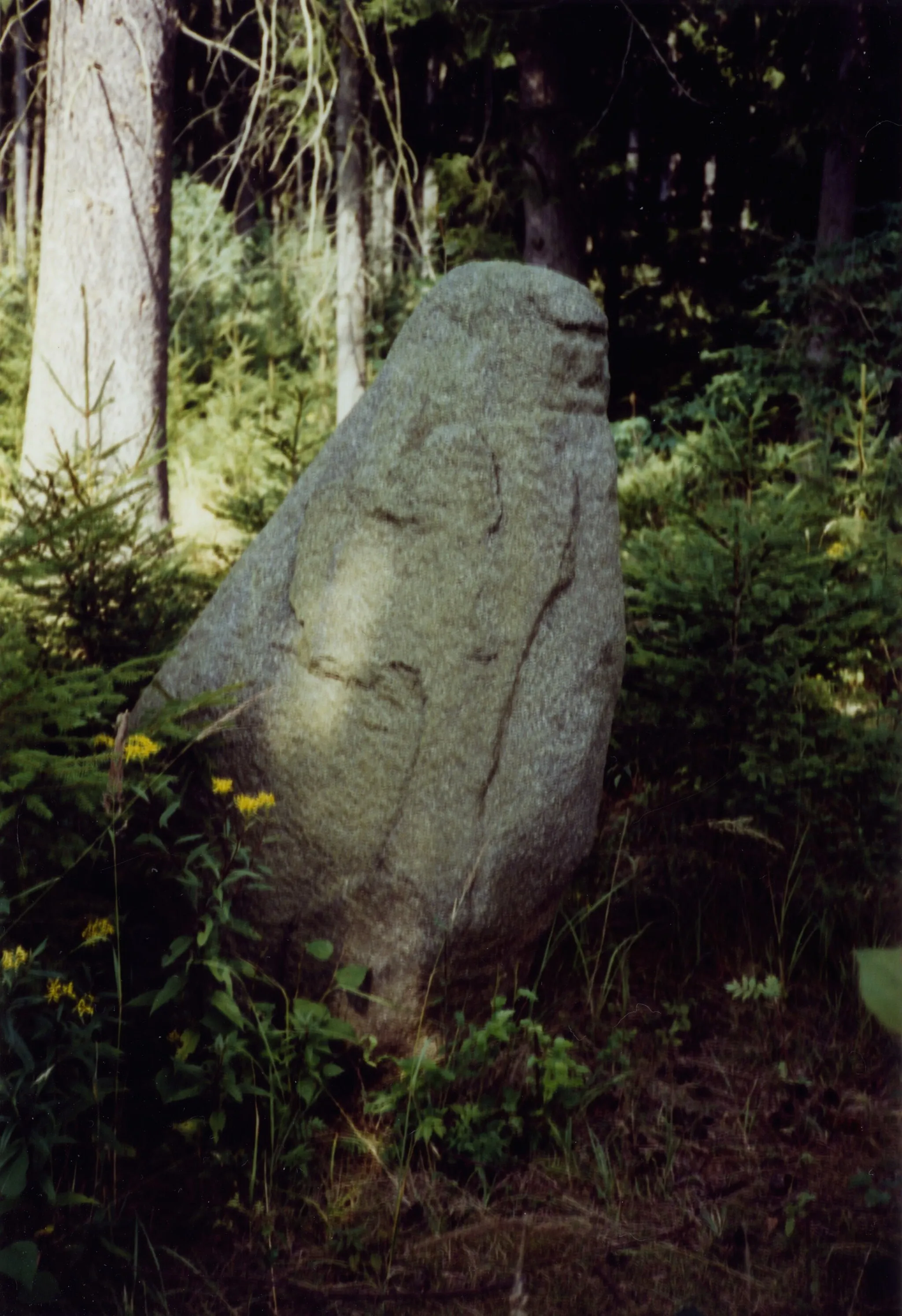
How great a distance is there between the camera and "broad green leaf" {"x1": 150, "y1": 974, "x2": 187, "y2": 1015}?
2572 millimetres

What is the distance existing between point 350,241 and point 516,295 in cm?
795

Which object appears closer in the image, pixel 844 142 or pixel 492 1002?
pixel 492 1002

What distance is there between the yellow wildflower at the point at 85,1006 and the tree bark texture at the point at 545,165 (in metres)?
8.06

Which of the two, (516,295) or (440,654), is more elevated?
(516,295)

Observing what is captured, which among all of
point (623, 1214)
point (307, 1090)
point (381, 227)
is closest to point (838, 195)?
point (381, 227)

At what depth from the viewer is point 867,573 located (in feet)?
15.7

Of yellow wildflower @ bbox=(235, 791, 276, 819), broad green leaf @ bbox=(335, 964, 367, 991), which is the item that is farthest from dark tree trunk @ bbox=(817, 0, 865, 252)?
broad green leaf @ bbox=(335, 964, 367, 991)

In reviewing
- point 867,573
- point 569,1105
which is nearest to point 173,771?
point 569,1105

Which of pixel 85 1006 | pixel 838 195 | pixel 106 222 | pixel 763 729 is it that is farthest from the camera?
pixel 838 195

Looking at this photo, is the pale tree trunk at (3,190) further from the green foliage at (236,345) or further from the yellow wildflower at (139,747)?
the yellow wildflower at (139,747)

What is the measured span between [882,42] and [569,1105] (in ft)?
27.1

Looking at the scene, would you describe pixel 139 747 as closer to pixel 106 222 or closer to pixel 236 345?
pixel 106 222

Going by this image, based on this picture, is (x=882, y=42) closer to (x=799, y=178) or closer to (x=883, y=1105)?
(x=799, y=178)

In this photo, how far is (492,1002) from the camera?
10.5ft
